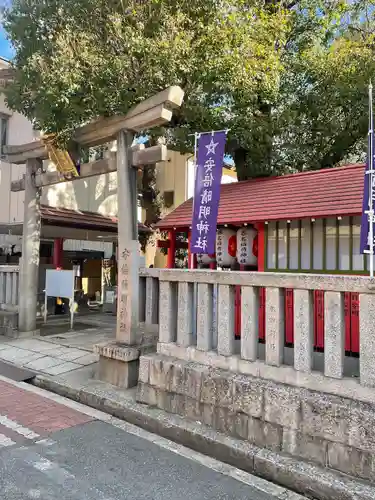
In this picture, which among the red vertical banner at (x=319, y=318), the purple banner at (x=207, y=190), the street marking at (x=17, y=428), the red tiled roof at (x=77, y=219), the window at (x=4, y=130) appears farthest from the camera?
the window at (x=4, y=130)

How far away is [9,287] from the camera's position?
1085cm

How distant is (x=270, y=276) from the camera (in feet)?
14.7

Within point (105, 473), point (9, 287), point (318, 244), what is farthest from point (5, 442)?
point (9, 287)

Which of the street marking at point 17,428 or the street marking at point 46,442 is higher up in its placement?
the street marking at point 17,428

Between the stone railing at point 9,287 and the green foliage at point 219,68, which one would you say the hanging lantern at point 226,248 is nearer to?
the green foliage at point 219,68

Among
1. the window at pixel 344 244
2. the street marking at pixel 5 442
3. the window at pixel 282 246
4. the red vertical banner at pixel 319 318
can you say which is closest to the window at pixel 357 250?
the window at pixel 344 244

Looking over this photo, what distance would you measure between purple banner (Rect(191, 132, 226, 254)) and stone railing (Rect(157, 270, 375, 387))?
1.39m

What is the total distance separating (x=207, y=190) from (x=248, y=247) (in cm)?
294

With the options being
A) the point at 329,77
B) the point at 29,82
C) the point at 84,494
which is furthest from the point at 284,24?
the point at 84,494

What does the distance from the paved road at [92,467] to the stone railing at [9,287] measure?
5861 millimetres

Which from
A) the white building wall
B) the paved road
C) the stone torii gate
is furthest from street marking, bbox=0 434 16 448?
the white building wall

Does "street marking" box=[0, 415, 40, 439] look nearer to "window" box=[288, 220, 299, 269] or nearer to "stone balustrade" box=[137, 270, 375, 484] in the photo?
"stone balustrade" box=[137, 270, 375, 484]

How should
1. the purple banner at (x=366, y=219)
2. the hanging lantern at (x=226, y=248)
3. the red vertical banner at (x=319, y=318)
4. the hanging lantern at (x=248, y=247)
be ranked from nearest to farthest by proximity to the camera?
the purple banner at (x=366, y=219) → the red vertical banner at (x=319, y=318) → the hanging lantern at (x=248, y=247) → the hanging lantern at (x=226, y=248)

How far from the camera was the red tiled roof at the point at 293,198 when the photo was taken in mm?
Answer: 7664
